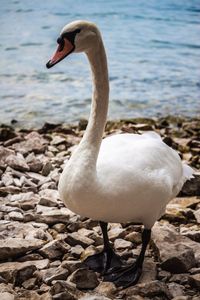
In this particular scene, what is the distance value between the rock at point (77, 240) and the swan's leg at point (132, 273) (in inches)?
11.2

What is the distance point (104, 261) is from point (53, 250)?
27 cm

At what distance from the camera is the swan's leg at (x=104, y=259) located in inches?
Result: 124

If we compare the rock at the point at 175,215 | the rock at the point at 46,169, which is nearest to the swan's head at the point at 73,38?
the rock at the point at 175,215

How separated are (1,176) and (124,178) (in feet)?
5.85

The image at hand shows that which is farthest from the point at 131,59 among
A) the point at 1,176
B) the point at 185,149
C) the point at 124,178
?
the point at 124,178

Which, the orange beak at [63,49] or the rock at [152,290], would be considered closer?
the rock at [152,290]

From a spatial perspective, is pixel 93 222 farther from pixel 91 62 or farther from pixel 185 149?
pixel 185 149

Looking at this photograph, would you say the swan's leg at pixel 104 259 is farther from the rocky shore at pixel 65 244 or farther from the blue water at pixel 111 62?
the blue water at pixel 111 62

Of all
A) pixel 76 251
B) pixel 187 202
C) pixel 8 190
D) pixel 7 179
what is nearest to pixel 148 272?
pixel 76 251

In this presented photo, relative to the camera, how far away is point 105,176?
2857mm

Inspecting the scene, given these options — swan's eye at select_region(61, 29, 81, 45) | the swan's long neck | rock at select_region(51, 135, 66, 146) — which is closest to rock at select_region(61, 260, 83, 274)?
the swan's long neck

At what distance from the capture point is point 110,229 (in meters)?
3.60

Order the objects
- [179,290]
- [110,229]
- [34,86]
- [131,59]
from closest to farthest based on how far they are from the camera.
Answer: [179,290], [110,229], [34,86], [131,59]

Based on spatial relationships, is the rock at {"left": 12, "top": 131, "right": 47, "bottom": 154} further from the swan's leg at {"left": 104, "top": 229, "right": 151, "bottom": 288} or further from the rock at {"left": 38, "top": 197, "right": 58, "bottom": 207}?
the swan's leg at {"left": 104, "top": 229, "right": 151, "bottom": 288}
